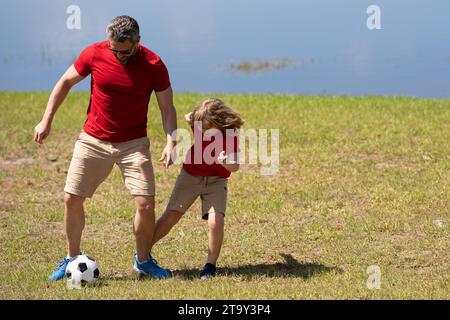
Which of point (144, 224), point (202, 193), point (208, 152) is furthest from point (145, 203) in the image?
point (208, 152)

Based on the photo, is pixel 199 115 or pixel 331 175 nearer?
pixel 199 115

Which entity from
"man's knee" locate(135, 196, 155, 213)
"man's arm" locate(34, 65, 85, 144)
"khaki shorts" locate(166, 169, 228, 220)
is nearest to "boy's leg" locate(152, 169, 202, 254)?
"khaki shorts" locate(166, 169, 228, 220)

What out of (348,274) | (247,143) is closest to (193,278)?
(348,274)

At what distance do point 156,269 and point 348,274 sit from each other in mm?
1540

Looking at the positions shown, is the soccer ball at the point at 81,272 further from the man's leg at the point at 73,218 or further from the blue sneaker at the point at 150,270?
the blue sneaker at the point at 150,270

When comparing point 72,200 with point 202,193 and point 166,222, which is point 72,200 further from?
point 202,193

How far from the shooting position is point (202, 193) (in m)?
7.64

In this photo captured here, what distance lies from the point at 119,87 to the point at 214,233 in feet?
4.52

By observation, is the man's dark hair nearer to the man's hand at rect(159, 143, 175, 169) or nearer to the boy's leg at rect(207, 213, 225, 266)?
the man's hand at rect(159, 143, 175, 169)

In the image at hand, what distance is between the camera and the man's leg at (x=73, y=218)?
7438 mm

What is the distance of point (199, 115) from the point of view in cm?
753

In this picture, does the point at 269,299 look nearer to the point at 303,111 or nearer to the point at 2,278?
the point at 2,278

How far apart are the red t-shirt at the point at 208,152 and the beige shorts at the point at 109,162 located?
38 cm
